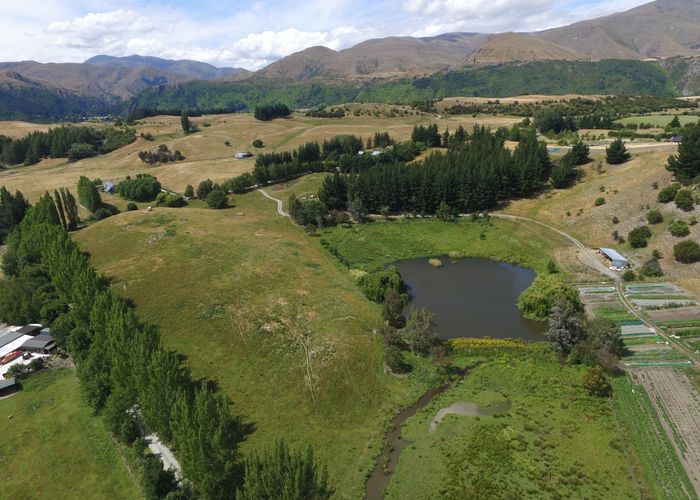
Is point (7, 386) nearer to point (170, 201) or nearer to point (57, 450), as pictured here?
point (57, 450)

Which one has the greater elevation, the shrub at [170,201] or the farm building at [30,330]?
the shrub at [170,201]

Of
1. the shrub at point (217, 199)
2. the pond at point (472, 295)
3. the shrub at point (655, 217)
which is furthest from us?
the shrub at point (217, 199)

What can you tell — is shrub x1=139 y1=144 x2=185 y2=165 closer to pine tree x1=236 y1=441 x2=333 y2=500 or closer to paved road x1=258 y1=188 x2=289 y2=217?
paved road x1=258 y1=188 x2=289 y2=217

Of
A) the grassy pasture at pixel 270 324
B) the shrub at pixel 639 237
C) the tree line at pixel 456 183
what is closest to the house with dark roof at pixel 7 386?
the grassy pasture at pixel 270 324

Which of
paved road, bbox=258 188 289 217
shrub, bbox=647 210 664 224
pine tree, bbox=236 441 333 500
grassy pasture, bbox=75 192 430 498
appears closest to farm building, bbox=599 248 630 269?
shrub, bbox=647 210 664 224

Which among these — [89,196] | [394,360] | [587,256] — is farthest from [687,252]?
[89,196]

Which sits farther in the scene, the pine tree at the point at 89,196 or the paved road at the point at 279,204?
the pine tree at the point at 89,196

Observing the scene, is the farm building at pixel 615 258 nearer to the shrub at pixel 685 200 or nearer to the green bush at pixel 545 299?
the green bush at pixel 545 299

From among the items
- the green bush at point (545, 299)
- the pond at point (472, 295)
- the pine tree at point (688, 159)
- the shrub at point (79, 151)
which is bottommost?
the pond at point (472, 295)

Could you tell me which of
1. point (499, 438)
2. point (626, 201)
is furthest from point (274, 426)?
point (626, 201)
